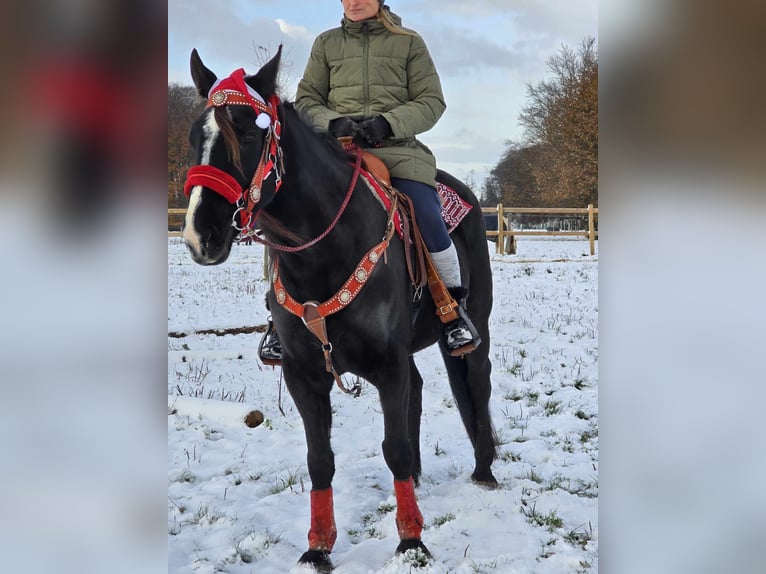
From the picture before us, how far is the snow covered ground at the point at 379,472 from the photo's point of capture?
329 cm

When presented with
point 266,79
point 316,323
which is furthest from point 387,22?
point 316,323

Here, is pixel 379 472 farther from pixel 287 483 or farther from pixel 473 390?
pixel 473 390

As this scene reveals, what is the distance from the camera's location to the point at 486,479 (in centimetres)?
418

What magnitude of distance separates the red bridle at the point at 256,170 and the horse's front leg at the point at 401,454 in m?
1.25

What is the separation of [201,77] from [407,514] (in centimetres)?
246

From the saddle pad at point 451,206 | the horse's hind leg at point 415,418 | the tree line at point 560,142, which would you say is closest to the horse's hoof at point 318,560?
→ the horse's hind leg at point 415,418

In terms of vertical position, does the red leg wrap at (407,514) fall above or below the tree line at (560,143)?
below

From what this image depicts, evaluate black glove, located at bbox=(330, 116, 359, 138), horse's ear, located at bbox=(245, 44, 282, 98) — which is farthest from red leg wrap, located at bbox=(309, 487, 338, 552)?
horse's ear, located at bbox=(245, 44, 282, 98)

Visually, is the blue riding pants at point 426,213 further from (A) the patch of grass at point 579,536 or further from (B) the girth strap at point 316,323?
(A) the patch of grass at point 579,536
